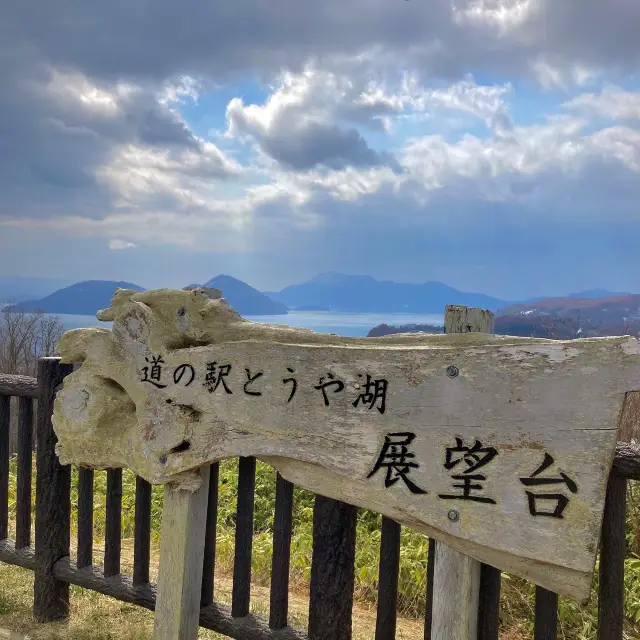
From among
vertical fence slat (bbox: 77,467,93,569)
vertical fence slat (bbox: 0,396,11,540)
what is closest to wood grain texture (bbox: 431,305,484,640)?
vertical fence slat (bbox: 77,467,93,569)

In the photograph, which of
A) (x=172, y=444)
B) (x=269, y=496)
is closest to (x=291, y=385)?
(x=172, y=444)

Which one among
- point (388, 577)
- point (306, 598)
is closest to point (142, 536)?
point (306, 598)

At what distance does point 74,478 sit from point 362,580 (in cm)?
→ 375

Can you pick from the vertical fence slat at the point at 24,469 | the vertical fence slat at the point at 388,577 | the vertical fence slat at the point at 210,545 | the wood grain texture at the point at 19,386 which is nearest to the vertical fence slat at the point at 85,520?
the vertical fence slat at the point at 24,469

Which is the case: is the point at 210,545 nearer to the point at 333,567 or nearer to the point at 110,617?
the point at 333,567

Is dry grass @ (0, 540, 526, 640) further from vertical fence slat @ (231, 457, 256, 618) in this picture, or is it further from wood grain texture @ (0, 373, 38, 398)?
wood grain texture @ (0, 373, 38, 398)

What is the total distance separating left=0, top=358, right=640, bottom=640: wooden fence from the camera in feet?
8.48

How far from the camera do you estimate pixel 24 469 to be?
433 cm

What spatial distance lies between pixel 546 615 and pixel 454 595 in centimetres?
46

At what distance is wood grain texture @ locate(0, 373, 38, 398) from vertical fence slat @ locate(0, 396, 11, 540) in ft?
0.37

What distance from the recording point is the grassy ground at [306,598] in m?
3.83

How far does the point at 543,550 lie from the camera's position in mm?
2158

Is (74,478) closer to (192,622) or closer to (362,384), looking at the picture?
(192,622)

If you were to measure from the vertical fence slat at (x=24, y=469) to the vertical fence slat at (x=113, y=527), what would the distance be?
2.52 feet
